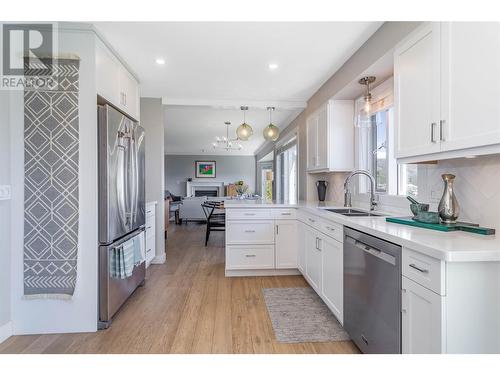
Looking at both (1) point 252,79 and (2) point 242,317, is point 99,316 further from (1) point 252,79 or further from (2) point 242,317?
(1) point 252,79

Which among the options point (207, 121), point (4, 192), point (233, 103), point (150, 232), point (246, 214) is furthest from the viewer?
point (207, 121)

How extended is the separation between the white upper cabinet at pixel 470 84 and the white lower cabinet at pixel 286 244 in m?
2.05

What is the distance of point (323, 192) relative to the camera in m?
3.68

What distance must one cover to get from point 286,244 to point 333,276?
3.77 feet

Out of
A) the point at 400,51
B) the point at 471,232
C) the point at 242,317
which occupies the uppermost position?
the point at 400,51

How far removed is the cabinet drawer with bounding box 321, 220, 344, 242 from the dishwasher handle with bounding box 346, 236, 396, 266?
0.14 meters

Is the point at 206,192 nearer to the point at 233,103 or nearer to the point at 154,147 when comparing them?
the point at 154,147

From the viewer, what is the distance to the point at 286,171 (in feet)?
21.2

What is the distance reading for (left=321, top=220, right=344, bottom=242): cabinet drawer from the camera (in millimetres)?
1985

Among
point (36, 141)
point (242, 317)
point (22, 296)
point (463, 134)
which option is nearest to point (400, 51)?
point (463, 134)

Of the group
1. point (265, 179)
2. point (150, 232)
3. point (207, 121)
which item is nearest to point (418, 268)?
point (150, 232)

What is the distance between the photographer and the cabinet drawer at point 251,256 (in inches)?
126

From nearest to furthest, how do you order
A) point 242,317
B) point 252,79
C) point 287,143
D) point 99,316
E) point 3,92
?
point 3,92 < point 99,316 < point 242,317 < point 252,79 < point 287,143

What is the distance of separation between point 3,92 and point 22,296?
153 centimetres
